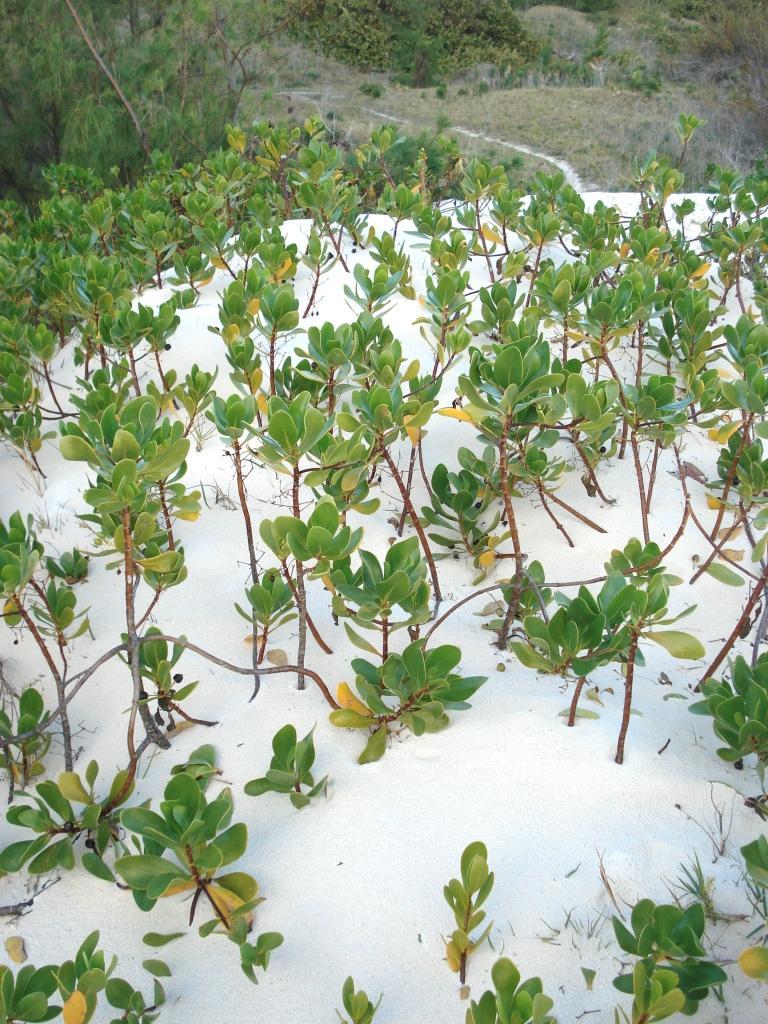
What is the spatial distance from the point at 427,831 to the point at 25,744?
2.55ft

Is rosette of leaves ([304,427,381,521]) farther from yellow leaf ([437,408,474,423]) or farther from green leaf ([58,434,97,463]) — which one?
green leaf ([58,434,97,463])

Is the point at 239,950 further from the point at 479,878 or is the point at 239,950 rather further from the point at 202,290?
the point at 202,290

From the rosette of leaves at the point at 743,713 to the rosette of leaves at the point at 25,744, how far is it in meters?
1.18

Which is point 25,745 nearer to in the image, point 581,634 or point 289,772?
point 289,772

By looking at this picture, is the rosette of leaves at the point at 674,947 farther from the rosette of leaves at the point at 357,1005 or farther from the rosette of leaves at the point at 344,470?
the rosette of leaves at the point at 344,470

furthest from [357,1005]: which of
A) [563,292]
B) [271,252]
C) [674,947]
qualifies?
[271,252]

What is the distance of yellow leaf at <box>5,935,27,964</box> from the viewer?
1.19 metres

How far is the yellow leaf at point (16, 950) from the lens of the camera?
1.19 metres

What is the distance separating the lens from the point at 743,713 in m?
1.24

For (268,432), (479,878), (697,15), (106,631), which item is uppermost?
(697,15)

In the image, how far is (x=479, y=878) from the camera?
105 cm

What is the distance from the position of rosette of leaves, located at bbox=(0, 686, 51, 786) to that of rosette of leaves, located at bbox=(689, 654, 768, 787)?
1.18 metres

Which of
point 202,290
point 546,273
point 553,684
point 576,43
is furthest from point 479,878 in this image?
point 576,43

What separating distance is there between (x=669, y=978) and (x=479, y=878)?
253mm
